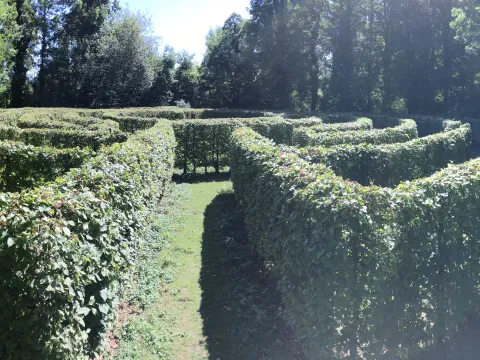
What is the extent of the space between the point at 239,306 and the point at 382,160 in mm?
5657

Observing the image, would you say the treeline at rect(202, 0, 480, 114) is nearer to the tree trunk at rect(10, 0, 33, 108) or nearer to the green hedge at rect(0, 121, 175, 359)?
the tree trunk at rect(10, 0, 33, 108)

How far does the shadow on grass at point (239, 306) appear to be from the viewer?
4.86m

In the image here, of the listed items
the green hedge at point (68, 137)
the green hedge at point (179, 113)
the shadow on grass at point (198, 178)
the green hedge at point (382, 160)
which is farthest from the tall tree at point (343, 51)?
the green hedge at point (68, 137)

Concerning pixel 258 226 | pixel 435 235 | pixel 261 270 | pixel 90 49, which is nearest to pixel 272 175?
pixel 258 226

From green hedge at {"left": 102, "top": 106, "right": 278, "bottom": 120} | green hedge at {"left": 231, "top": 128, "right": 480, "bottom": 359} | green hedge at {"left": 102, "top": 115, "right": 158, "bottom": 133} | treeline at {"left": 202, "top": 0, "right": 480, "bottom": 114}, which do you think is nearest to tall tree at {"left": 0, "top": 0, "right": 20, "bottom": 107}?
green hedge at {"left": 102, "top": 106, "right": 278, "bottom": 120}

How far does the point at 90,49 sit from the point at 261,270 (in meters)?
38.2

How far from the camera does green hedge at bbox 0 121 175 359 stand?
3072mm

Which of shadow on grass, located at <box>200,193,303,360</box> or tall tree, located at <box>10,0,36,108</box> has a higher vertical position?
tall tree, located at <box>10,0,36,108</box>

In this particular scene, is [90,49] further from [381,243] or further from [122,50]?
[381,243]

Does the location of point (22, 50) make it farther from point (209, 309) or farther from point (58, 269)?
point (58, 269)

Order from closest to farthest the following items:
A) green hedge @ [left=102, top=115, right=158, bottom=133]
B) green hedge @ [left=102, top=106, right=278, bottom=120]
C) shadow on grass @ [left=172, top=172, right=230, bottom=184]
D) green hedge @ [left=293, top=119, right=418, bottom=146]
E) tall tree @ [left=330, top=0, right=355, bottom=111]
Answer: green hedge @ [left=293, top=119, right=418, bottom=146], shadow on grass @ [left=172, top=172, right=230, bottom=184], green hedge @ [left=102, top=115, right=158, bottom=133], green hedge @ [left=102, top=106, right=278, bottom=120], tall tree @ [left=330, top=0, right=355, bottom=111]

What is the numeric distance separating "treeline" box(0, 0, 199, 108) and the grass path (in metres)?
31.3

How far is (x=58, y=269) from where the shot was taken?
319cm

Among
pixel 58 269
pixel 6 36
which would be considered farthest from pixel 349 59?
pixel 58 269
